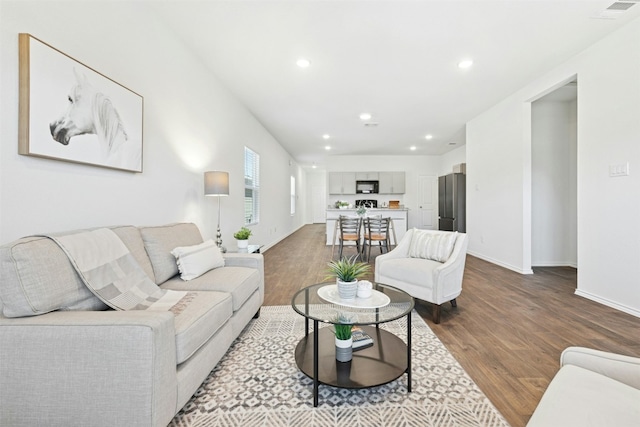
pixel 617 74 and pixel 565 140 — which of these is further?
pixel 565 140

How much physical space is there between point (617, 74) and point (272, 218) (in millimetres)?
6057

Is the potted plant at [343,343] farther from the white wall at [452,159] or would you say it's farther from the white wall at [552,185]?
the white wall at [452,159]

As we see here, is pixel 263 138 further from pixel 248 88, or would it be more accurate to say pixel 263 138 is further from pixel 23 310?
pixel 23 310

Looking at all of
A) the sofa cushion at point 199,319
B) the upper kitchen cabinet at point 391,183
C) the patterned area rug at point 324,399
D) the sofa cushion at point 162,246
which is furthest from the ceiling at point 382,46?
the upper kitchen cabinet at point 391,183

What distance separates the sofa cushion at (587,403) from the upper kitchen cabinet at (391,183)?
869 cm

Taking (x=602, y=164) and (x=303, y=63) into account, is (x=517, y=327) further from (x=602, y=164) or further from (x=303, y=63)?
(x=303, y=63)

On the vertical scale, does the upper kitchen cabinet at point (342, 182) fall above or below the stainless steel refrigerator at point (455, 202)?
above

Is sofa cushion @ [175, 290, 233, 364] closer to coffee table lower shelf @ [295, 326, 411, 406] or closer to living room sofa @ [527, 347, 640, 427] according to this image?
coffee table lower shelf @ [295, 326, 411, 406]

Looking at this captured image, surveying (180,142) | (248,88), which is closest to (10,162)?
(180,142)

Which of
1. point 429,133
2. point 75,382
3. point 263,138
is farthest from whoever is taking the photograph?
point 429,133

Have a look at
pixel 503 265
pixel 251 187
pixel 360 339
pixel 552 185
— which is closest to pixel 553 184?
pixel 552 185

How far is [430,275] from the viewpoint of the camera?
Result: 2656mm

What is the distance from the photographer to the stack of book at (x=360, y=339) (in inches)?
74.7

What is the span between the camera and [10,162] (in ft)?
4.75
